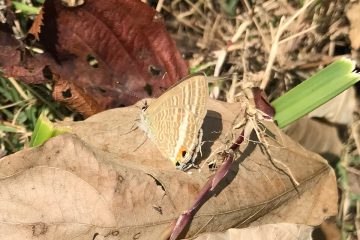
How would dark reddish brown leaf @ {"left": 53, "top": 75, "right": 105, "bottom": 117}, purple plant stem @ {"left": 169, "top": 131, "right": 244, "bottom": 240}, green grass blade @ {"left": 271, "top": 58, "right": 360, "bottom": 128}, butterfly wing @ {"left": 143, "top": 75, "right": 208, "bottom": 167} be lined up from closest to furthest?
purple plant stem @ {"left": 169, "top": 131, "right": 244, "bottom": 240}
butterfly wing @ {"left": 143, "top": 75, "right": 208, "bottom": 167}
green grass blade @ {"left": 271, "top": 58, "right": 360, "bottom": 128}
dark reddish brown leaf @ {"left": 53, "top": 75, "right": 105, "bottom": 117}

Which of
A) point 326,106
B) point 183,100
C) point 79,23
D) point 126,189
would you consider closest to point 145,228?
point 126,189

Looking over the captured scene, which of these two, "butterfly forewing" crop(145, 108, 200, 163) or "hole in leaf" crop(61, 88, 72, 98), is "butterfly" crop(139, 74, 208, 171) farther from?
"hole in leaf" crop(61, 88, 72, 98)

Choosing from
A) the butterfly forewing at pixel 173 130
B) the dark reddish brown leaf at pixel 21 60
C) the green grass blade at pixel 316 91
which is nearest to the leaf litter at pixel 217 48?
the dark reddish brown leaf at pixel 21 60

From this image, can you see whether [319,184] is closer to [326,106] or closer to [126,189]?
[326,106]

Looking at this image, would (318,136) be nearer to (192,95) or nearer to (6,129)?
(192,95)

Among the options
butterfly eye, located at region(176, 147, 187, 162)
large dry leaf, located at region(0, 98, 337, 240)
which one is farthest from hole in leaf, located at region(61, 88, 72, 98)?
butterfly eye, located at region(176, 147, 187, 162)

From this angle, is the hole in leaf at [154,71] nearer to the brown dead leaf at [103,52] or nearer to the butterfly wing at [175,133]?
the brown dead leaf at [103,52]

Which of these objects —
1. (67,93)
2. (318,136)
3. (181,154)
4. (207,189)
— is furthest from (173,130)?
(318,136)
